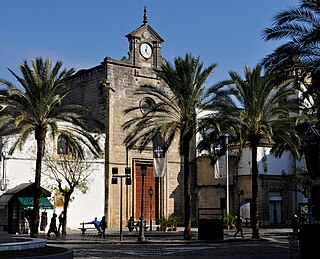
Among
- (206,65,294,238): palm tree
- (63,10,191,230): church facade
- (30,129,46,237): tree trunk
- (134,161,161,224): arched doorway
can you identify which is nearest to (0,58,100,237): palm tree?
(30,129,46,237): tree trunk

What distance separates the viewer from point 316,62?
21.8m

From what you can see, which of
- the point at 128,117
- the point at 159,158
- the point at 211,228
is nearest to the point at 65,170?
the point at 159,158

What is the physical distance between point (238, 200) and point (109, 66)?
15045 millimetres

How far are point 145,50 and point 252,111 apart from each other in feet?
63.0

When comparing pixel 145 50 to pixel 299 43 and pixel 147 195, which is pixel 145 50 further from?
pixel 299 43

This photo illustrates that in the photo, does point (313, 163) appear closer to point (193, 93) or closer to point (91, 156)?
point (193, 93)

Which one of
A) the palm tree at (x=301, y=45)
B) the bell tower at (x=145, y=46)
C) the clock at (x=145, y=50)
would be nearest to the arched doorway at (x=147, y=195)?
the bell tower at (x=145, y=46)

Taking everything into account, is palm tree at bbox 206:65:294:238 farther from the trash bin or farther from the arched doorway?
the arched doorway

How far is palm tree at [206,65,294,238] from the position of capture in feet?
107

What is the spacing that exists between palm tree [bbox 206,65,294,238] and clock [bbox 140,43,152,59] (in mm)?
17688

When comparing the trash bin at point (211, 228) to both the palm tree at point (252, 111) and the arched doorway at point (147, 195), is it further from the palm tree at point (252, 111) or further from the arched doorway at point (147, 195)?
the arched doorway at point (147, 195)

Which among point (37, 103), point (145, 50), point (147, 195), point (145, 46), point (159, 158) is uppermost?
point (145, 46)

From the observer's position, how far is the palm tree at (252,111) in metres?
32.5

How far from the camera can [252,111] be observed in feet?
108
